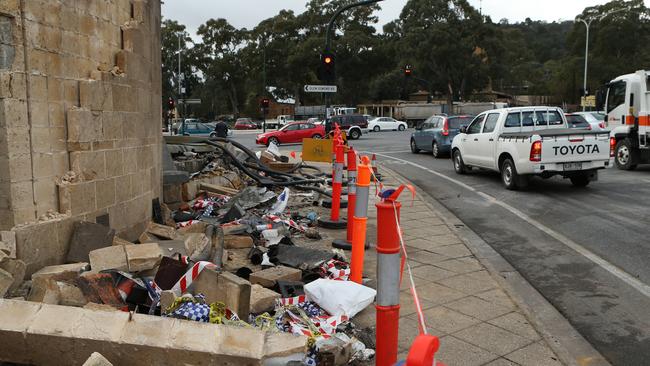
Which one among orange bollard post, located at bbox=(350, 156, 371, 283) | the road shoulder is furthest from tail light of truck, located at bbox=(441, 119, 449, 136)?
orange bollard post, located at bbox=(350, 156, 371, 283)

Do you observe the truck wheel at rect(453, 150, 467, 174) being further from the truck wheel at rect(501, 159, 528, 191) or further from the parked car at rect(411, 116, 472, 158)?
the parked car at rect(411, 116, 472, 158)

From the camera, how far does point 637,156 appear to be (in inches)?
597

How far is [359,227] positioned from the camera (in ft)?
17.2

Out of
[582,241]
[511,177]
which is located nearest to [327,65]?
[511,177]

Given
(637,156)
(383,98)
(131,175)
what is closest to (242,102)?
(383,98)

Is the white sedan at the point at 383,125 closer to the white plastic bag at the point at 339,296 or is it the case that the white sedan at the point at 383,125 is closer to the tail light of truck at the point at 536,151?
the tail light of truck at the point at 536,151

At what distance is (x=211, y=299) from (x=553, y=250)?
4.83m

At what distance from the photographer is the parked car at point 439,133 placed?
811 inches

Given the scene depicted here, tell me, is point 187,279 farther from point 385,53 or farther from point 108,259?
point 385,53

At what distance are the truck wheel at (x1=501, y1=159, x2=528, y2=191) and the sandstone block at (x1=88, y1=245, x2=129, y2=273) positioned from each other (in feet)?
30.2

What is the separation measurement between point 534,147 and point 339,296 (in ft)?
26.5

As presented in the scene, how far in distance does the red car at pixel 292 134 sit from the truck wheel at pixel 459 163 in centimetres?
1840

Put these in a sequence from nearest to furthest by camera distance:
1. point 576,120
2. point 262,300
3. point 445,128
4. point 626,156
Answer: point 262,300 < point 626,156 < point 445,128 < point 576,120

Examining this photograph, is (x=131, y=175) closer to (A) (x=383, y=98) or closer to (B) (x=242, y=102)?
(A) (x=383, y=98)
